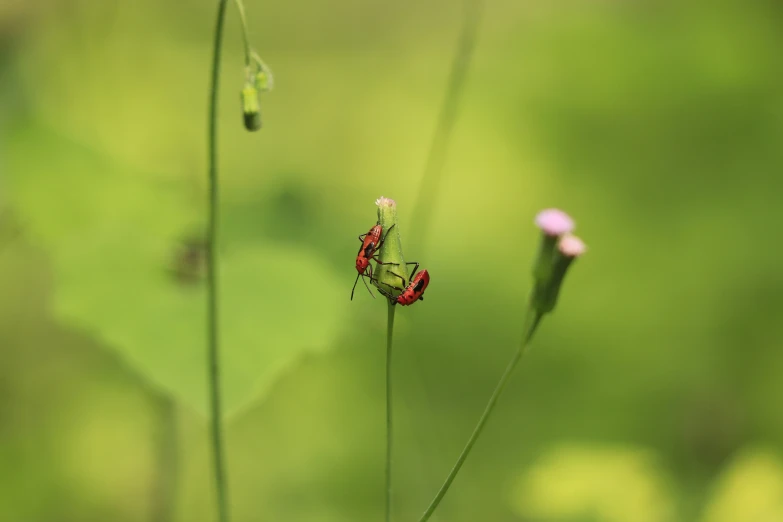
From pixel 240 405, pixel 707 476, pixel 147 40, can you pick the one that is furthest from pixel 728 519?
pixel 147 40

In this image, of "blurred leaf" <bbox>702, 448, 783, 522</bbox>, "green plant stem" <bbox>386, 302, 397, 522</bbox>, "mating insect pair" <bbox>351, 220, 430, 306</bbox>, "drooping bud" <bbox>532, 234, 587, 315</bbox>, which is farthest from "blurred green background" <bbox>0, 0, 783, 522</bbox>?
"drooping bud" <bbox>532, 234, 587, 315</bbox>

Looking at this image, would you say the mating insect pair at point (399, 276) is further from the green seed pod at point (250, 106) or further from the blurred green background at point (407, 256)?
the blurred green background at point (407, 256)

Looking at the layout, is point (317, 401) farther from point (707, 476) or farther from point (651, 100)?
point (651, 100)

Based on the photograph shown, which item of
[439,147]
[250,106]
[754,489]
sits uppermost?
[250,106]

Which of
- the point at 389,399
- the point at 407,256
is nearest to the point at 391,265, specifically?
the point at 389,399

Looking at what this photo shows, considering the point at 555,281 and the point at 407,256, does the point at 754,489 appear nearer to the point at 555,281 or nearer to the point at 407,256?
the point at 555,281

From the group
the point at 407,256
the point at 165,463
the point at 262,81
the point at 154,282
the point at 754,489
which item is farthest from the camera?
the point at 407,256

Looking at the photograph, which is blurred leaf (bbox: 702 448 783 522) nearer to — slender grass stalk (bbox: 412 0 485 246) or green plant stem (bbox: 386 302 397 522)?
green plant stem (bbox: 386 302 397 522)
